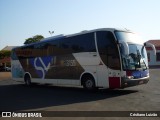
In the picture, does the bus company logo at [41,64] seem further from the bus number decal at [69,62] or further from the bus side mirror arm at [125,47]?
the bus side mirror arm at [125,47]

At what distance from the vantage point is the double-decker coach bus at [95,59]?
1330cm

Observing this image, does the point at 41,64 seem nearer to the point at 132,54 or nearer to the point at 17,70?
the point at 17,70

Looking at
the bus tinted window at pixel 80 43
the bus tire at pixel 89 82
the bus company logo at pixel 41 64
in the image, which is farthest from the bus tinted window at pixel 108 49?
the bus company logo at pixel 41 64

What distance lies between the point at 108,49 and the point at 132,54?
1236mm

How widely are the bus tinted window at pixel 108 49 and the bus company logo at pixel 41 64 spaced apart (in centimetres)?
510

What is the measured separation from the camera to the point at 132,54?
13664mm

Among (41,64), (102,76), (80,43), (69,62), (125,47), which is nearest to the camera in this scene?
(125,47)

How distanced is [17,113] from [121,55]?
19.8ft

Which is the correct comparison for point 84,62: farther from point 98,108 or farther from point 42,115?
point 42,115

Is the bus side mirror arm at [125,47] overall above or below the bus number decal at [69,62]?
above

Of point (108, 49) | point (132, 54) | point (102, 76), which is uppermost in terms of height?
point (108, 49)

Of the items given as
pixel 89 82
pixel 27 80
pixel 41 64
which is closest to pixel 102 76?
pixel 89 82

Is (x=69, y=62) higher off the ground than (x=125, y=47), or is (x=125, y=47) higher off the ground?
(x=125, y=47)

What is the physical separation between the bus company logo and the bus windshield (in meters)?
6.06
